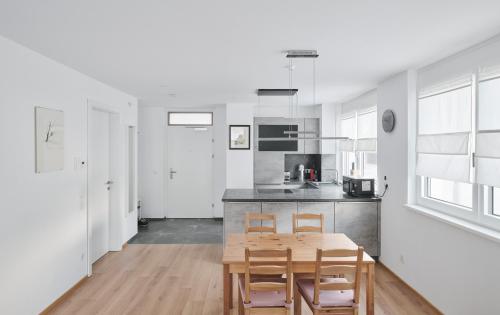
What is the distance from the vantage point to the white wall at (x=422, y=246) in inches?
107

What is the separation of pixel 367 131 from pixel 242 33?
350cm

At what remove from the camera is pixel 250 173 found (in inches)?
260

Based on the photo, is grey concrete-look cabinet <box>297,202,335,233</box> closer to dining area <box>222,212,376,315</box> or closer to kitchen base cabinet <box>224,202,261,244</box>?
kitchen base cabinet <box>224,202,261,244</box>

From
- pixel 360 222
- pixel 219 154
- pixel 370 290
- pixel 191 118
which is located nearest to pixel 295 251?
pixel 370 290

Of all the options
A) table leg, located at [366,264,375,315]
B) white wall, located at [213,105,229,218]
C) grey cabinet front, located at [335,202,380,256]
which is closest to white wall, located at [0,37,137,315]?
table leg, located at [366,264,375,315]

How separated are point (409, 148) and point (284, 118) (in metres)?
3.46

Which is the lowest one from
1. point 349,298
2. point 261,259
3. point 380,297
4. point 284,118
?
point 380,297

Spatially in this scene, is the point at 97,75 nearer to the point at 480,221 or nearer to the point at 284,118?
the point at 284,118

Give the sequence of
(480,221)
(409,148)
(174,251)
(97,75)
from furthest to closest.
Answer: (174,251) → (97,75) → (409,148) → (480,221)

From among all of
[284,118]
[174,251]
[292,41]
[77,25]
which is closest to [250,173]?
[284,118]

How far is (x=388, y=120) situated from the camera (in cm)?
431

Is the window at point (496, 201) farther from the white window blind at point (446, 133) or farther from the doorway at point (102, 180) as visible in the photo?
the doorway at point (102, 180)

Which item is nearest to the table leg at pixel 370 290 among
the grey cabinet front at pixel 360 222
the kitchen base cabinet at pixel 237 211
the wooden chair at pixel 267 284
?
the wooden chair at pixel 267 284

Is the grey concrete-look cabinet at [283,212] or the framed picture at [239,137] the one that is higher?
the framed picture at [239,137]
